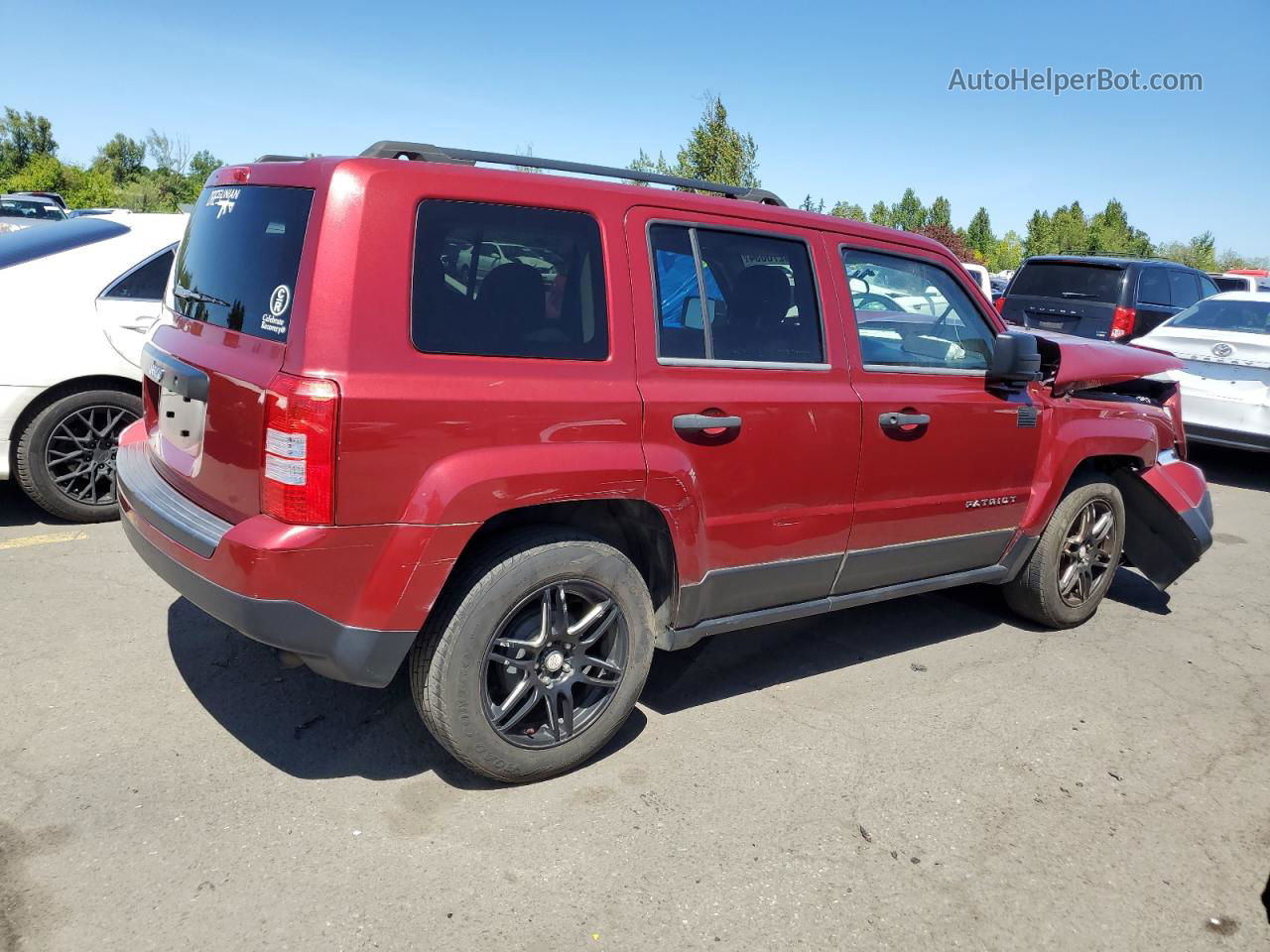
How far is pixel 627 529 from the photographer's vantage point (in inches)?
133

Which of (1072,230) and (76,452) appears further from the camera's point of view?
(1072,230)

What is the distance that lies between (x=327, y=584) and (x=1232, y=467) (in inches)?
386

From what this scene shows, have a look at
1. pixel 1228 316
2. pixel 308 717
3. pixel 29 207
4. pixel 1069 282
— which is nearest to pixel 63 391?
pixel 308 717

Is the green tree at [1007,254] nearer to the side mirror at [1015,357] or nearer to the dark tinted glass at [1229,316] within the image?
the dark tinted glass at [1229,316]

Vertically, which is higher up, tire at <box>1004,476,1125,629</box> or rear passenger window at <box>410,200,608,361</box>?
rear passenger window at <box>410,200,608,361</box>

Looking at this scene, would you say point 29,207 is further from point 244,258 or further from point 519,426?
point 519,426

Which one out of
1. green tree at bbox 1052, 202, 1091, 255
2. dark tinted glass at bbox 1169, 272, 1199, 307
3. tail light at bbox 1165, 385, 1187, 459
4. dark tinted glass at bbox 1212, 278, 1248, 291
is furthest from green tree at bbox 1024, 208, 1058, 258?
tail light at bbox 1165, 385, 1187, 459

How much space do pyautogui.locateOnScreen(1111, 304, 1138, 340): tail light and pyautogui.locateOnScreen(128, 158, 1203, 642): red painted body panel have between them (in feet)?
27.9

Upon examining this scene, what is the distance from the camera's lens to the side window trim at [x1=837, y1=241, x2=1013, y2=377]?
12.5ft

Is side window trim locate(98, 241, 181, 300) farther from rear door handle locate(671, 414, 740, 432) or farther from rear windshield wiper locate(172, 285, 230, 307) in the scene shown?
rear door handle locate(671, 414, 740, 432)

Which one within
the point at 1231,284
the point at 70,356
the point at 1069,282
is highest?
the point at 1231,284

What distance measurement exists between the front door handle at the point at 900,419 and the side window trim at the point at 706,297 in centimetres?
30

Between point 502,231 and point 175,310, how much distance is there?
130cm

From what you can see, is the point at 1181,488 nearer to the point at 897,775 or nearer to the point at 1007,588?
the point at 1007,588
